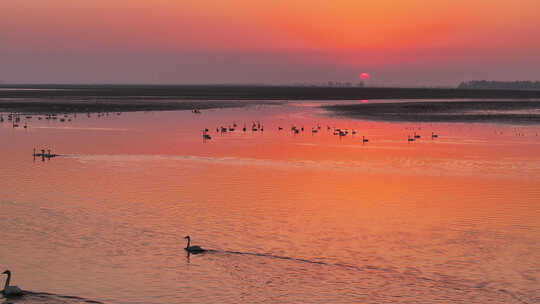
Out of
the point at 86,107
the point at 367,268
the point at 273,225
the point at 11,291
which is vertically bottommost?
the point at 11,291

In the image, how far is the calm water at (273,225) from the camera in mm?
19359

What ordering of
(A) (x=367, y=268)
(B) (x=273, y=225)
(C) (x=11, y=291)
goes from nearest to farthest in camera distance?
1. (C) (x=11, y=291)
2. (A) (x=367, y=268)
3. (B) (x=273, y=225)

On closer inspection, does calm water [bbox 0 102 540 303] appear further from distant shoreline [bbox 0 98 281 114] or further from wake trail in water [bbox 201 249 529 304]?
distant shoreline [bbox 0 98 281 114]

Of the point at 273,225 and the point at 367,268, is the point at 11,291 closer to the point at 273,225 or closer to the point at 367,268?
the point at 367,268

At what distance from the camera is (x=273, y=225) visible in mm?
26281

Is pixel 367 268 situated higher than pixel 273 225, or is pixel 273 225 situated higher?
pixel 273 225

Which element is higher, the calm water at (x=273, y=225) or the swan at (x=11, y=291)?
the calm water at (x=273, y=225)

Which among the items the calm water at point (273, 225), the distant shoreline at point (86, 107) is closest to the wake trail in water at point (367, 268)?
the calm water at point (273, 225)

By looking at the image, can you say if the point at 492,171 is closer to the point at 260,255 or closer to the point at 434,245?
the point at 434,245

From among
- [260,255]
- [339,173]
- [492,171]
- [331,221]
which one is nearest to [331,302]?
[260,255]

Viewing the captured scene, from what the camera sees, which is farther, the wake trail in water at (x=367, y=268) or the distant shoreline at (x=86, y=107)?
the distant shoreline at (x=86, y=107)

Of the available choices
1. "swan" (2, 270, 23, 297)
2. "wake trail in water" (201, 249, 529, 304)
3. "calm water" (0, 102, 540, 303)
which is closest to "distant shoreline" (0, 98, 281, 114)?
"calm water" (0, 102, 540, 303)

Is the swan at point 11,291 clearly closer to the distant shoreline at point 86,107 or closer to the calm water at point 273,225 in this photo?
the calm water at point 273,225

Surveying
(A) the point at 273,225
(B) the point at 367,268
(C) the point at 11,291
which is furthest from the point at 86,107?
(B) the point at 367,268
